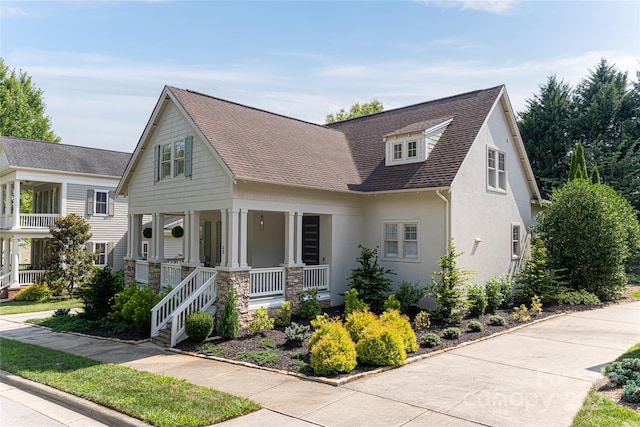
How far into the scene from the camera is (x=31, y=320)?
52.2 feet

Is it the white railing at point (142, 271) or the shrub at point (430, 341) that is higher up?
the white railing at point (142, 271)

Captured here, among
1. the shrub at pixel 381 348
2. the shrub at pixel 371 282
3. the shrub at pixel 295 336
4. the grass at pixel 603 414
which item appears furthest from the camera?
the shrub at pixel 371 282

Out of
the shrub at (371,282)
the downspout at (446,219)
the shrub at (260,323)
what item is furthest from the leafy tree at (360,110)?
the shrub at (260,323)

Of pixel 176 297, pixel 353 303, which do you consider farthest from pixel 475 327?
pixel 176 297

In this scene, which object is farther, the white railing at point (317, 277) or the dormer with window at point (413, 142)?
the dormer with window at point (413, 142)

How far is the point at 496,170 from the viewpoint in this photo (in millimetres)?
17484

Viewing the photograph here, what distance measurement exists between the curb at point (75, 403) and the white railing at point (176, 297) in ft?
12.6

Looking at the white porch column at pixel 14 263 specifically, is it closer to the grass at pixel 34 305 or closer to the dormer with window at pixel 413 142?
the grass at pixel 34 305

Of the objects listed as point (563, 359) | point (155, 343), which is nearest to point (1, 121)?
point (155, 343)

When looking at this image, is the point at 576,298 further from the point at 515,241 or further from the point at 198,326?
the point at 198,326

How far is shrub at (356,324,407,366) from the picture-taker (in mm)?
9305

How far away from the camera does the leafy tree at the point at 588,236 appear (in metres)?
17.8

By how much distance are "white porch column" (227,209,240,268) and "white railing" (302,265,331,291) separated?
2912mm

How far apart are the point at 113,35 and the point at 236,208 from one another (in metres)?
5.83
